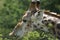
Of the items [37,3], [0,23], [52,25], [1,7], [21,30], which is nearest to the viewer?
[52,25]

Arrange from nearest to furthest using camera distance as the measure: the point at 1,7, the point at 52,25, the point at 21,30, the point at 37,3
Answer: the point at 52,25, the point at 37,3, the point at 21,30, the point at 1,7

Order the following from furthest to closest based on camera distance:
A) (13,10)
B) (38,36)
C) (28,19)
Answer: (13,10), (28,19), (38,36)

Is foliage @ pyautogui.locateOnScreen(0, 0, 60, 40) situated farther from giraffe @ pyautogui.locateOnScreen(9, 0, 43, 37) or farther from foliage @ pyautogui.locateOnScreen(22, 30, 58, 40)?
foliage @ pyautogui.locateOnScreen(22, 30, 58, 40)

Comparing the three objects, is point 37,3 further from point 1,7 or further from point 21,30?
point 1,7

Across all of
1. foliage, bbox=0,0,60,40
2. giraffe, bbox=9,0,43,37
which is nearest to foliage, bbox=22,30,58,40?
giraffe, bbox=9,0,43,37

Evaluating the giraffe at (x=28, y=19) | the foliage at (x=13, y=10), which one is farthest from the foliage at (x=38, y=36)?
the foliage at (x=13, y=10)

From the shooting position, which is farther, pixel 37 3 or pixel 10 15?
pixel 10 15

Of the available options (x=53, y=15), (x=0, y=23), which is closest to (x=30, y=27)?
(x=53, y=15)

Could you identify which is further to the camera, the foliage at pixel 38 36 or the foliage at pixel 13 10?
the foliage at pixel 13 10

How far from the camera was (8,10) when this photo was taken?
6.05 m

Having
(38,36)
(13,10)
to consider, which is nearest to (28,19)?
(38,36)

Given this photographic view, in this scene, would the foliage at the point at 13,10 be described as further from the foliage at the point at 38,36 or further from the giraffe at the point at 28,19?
the foliage at the point at 38,36

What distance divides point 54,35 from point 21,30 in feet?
2.72

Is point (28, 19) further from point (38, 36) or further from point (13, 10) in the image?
point (13, 10)
